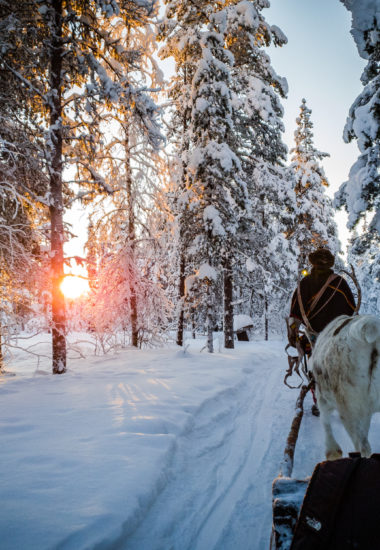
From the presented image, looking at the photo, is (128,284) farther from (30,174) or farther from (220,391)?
(220,391)

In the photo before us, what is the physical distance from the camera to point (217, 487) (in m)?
3.11

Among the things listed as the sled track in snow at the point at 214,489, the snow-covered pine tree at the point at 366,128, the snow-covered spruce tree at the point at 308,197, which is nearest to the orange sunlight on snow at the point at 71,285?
the sled track in snow at the point at 214,489

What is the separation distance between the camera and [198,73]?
10.5 metres

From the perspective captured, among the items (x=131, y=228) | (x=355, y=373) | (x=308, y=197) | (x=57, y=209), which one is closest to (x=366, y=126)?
(x=355, y=373)

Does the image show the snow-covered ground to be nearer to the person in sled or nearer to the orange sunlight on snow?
the person in sled

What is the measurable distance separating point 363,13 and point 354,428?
4779mm

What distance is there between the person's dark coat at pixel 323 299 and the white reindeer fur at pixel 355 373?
1.10 meters

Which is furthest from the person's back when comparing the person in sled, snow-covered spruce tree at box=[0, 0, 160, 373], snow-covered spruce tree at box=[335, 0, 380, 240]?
snow-covered spruce tree at box=[0, 0, 160, 373]

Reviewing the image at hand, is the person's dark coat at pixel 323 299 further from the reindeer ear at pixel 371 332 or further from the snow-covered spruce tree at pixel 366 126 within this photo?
the reindeer ear at pixel 371 332

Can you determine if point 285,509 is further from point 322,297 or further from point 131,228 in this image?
point 131,228

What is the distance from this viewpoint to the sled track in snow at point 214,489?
94.7 inches

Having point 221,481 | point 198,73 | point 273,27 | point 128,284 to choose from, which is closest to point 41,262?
point 128,284

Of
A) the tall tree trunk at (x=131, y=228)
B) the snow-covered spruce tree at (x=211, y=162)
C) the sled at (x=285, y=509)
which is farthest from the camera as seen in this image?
the tall tree trunk at (x=131, y=228)

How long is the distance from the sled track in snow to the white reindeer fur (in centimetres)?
105
